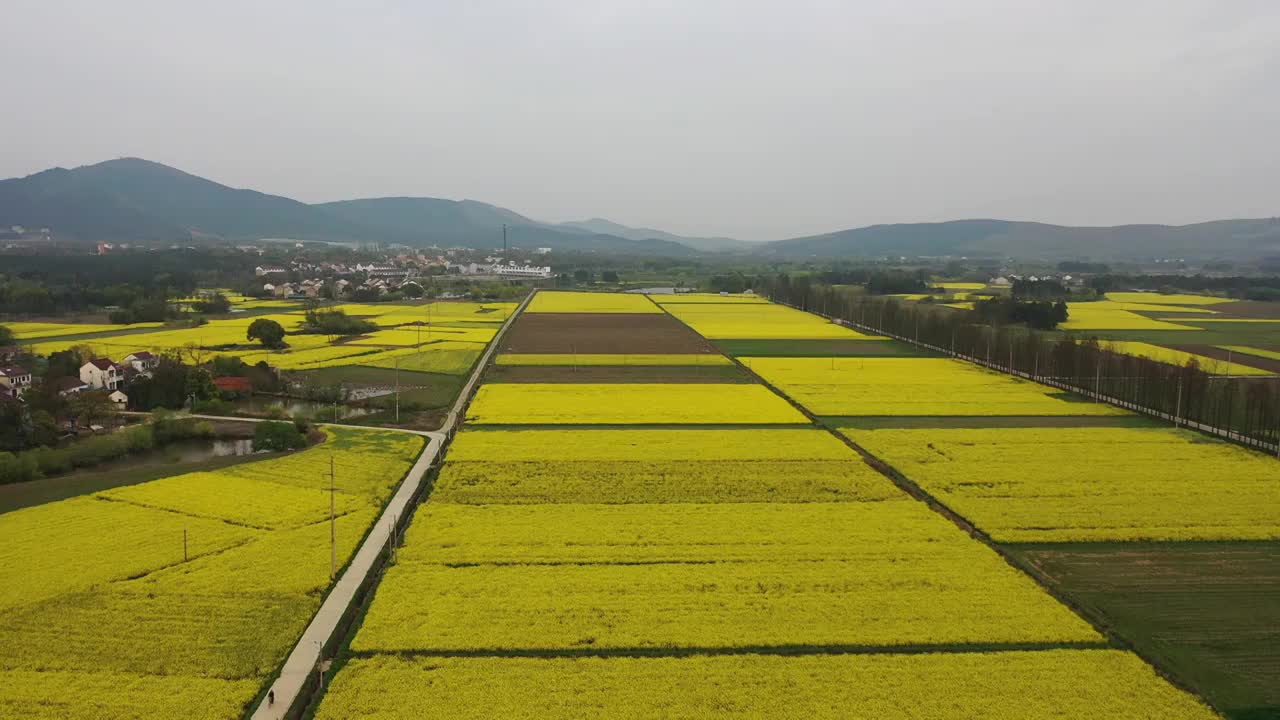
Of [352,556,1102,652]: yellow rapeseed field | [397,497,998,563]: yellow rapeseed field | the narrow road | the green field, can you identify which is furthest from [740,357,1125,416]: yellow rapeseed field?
[352,556,1102,652]: yellow rapeseed field

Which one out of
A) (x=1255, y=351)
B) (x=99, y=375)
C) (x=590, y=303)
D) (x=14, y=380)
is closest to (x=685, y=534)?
(x=99, y=375)

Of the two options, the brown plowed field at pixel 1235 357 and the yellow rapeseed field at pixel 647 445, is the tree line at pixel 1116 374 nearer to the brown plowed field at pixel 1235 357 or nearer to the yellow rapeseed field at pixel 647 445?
the brown plowed field at pixel 1235 357

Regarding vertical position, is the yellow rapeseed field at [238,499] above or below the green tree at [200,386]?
below

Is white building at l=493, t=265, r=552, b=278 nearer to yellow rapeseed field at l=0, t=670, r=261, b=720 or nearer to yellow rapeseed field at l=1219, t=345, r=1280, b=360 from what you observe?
yellow rapeseed field at l=1219, t=345, r=1280, b=360

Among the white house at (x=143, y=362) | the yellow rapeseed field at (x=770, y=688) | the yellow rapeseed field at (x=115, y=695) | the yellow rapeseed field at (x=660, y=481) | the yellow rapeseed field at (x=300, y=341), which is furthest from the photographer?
the yellow rapeseed field at (x=300, y=341)

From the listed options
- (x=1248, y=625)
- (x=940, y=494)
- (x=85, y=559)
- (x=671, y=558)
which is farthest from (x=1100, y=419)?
(x=85, y=559)

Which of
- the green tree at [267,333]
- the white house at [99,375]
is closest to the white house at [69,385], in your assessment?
the white house at [99,375]
